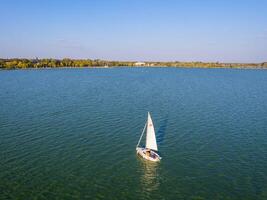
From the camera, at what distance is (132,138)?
1911 inches

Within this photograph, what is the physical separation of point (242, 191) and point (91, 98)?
6154 cm

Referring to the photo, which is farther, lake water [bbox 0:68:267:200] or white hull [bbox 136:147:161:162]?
white hull [bbox 136:147:161:162]

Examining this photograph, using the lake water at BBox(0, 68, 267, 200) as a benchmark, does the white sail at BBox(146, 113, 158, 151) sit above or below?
above

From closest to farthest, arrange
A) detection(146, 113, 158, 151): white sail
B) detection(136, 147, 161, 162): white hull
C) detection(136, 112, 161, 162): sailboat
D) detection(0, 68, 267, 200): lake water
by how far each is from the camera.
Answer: detection(0, 68, 267, 200): lake water → detection(136, 147, 161, 162): white hull → detection(136, 112, 161, 162): sailboat → detection(146, 113, 158, 151): white sail

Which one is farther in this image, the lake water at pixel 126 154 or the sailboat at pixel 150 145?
the sailboat at pixel 150 145

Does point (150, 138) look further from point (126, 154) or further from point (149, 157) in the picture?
point (126, 154)

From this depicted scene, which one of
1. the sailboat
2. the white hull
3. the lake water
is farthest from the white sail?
the lake water

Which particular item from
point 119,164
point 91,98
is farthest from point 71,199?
point 91,98

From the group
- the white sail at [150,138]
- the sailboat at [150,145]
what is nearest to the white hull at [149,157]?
the sailboat at [150,145]

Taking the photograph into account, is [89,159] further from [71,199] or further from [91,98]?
[91,98]

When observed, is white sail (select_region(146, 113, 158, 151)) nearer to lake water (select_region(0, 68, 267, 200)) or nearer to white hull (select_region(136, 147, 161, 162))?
white hull (select_region(136, 147, 161, 162))

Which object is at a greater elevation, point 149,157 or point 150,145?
point 150,145

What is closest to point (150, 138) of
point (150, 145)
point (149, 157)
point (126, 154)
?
point (150, 145)

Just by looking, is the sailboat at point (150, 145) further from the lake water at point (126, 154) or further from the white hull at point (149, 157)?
the lake water at point (126, 154)
